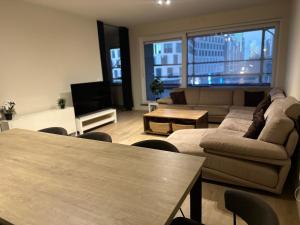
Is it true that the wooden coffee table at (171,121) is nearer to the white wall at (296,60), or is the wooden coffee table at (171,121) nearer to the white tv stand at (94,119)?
the white tv stand at (94,119)

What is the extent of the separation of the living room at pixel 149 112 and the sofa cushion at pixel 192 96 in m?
0.03

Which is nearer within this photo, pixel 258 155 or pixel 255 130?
pixel 258 155

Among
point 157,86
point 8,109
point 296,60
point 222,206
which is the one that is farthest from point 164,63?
point 222,206

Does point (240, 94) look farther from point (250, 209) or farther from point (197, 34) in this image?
point (250, 209)

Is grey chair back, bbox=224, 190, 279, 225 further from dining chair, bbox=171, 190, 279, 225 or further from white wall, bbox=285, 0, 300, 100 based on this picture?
white wall, bbox=285, 0, 300, 100

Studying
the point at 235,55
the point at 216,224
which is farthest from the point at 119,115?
the point at 216,224

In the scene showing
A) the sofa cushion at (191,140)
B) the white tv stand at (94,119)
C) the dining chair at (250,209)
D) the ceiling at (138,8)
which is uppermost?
the ceiling at (138,8)

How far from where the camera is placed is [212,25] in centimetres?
537

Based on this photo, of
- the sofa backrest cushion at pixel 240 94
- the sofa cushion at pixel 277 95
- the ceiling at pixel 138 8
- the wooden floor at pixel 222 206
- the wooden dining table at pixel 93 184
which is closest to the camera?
the wooden dining table at pixel 93 184

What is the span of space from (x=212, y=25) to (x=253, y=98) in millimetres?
2177

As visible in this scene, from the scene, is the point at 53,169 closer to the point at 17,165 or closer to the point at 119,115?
the point at 17,165

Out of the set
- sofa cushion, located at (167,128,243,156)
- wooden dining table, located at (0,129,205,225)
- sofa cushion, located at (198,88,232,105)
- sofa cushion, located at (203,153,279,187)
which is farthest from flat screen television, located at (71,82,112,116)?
sofa cushion, located at (203,153,279,187)

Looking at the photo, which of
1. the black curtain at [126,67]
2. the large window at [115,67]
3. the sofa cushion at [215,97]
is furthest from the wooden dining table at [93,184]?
the large window at [115,67]

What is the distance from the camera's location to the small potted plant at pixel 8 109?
3381mm
